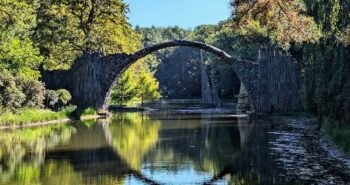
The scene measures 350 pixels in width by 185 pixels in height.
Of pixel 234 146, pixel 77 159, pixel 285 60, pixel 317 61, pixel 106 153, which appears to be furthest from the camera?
pixel 285 60

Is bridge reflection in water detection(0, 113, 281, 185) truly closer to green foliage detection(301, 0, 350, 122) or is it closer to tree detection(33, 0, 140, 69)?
green foliage detection(301, 0, 350, 122)

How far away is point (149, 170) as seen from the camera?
13.4 meters

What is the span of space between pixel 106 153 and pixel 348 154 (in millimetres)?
7474

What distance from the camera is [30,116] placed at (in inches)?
1126

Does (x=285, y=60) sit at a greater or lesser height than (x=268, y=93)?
greater

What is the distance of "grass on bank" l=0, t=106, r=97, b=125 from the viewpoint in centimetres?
2671

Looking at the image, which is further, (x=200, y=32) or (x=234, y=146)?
(x=200, y=32)

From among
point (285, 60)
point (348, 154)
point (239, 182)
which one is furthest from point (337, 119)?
point (285, 60)

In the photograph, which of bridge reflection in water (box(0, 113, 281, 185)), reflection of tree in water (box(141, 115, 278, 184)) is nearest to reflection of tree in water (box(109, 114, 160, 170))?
bridge reflection in water (box(0, 113, 281, 185))

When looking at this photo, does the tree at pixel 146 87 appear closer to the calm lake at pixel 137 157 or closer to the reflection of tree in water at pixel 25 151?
the reflection of tree in water at pixel 25 151

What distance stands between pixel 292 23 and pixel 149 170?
17.2 ft

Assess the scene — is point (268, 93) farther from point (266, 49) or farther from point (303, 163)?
point (303, 163)

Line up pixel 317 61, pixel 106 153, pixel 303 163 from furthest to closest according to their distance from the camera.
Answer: pixel 317 61, pixel 106 153, pixel 303 163

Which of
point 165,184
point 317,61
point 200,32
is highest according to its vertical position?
point 200,32
